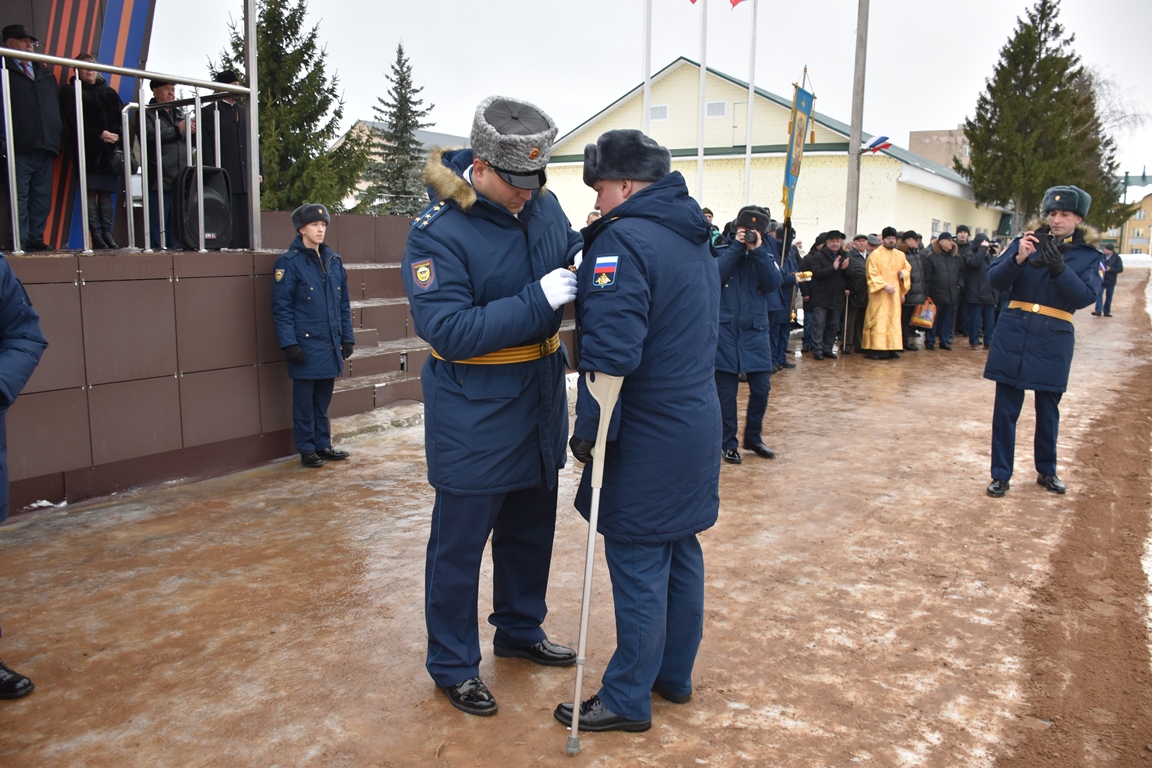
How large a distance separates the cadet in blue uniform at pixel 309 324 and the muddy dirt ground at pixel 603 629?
1.19 ft

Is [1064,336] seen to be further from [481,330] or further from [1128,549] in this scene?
[481,330]

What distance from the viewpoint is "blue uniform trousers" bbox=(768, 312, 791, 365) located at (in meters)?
11.7

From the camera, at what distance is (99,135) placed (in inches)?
264

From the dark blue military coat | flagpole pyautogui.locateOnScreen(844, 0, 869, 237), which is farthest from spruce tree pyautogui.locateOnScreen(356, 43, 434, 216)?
the dark blue military coat

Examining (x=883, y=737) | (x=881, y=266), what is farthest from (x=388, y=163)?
(x=883, y=737)

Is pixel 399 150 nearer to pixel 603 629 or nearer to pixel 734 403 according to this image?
pixel 734 403

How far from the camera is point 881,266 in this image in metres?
13.6

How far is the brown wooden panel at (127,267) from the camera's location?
5539 millimetres

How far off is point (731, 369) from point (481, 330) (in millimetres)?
4081

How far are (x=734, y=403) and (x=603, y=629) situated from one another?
346cm

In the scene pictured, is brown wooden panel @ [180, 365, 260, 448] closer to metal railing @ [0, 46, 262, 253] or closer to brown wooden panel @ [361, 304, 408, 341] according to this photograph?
metal railing @ [0, 46, 262, 253]

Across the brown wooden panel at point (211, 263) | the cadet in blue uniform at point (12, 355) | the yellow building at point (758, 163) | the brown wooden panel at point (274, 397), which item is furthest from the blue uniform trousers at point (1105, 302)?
the cadet in blue uniform at point (12, 355)

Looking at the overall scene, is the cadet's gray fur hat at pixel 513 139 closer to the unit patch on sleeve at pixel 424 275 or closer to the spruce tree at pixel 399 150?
the unit patch on sleeve at pixel 424 275

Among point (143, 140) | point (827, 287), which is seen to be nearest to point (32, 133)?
point (143, 140)
